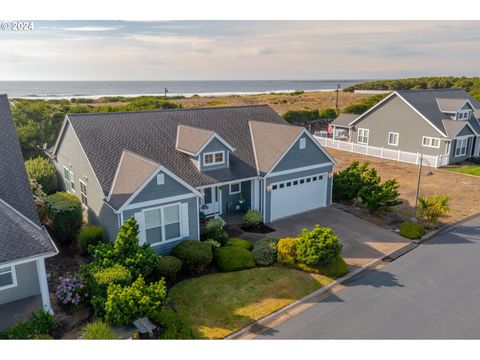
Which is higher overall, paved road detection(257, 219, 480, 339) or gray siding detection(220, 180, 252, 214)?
gray siding detection(220, 180, 252, 214)

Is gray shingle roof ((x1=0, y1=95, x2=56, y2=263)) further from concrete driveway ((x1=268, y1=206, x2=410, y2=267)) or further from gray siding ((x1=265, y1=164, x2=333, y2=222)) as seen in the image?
gray siding ((x1=265, y1=164, x2=333, y2=222))

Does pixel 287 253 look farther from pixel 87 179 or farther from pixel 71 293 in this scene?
pixel 87 179

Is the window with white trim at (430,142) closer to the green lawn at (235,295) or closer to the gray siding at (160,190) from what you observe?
the green lawn at (235,295)

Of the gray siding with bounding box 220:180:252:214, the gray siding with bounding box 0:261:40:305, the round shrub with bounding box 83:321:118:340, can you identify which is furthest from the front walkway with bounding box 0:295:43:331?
the gray siding with bounding box 220:180:252:214

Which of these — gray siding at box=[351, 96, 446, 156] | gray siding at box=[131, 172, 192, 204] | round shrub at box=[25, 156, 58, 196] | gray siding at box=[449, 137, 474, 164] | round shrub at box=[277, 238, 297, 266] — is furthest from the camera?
gray siding at box=[351, 96, 446, 156]

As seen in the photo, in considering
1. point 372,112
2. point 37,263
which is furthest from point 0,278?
point 372,112

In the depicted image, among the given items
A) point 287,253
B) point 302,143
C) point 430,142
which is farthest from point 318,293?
point 430,142

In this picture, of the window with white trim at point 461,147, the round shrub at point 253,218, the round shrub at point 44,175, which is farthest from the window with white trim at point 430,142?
the round shrub at point 44,175

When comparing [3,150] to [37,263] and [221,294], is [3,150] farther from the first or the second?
[221,294]
